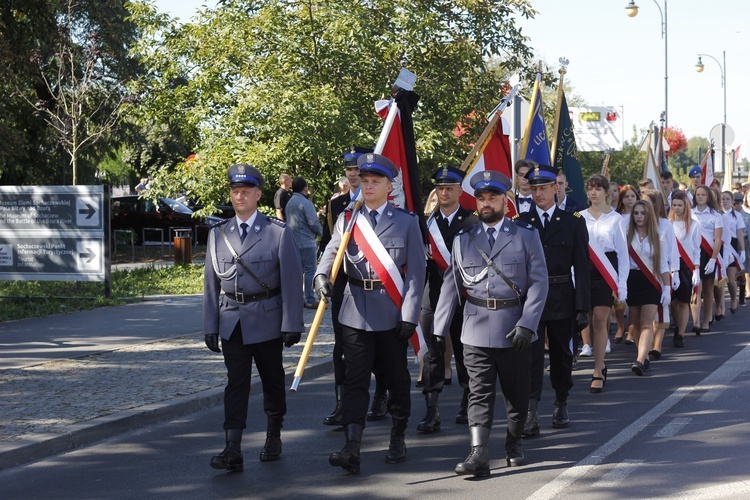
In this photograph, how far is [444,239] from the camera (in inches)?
327

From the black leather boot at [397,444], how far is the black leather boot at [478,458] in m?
0.52

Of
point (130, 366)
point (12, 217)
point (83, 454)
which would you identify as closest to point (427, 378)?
point (83, 454)

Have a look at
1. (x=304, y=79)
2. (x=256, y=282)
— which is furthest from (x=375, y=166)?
(x=304, y=79)

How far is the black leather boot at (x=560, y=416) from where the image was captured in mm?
8016

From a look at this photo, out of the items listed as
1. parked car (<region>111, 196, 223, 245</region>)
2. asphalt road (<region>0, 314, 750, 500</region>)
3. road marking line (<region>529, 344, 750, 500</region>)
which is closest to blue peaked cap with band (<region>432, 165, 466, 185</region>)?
asphalt road (<region>0, 314, 750, 500</region>)

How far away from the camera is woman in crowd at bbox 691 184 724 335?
47.1ft

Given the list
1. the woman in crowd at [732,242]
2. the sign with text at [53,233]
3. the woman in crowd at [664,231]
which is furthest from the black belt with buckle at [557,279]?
the sign with text at [53,233]

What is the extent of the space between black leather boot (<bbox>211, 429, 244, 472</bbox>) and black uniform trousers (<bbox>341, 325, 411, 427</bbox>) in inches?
26.9

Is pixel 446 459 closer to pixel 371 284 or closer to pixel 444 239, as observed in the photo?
pixel 371 284

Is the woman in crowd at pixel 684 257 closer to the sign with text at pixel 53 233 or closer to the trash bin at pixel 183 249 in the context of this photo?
the sign with text at pixel 53 233

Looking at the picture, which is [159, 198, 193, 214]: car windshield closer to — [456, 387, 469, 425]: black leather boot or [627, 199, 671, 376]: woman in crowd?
[627, 199, 671, 376]: woman in crowd

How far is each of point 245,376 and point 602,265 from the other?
13.8 ft

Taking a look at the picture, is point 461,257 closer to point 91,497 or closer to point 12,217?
point 91,497

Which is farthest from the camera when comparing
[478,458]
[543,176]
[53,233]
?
[53,233]
